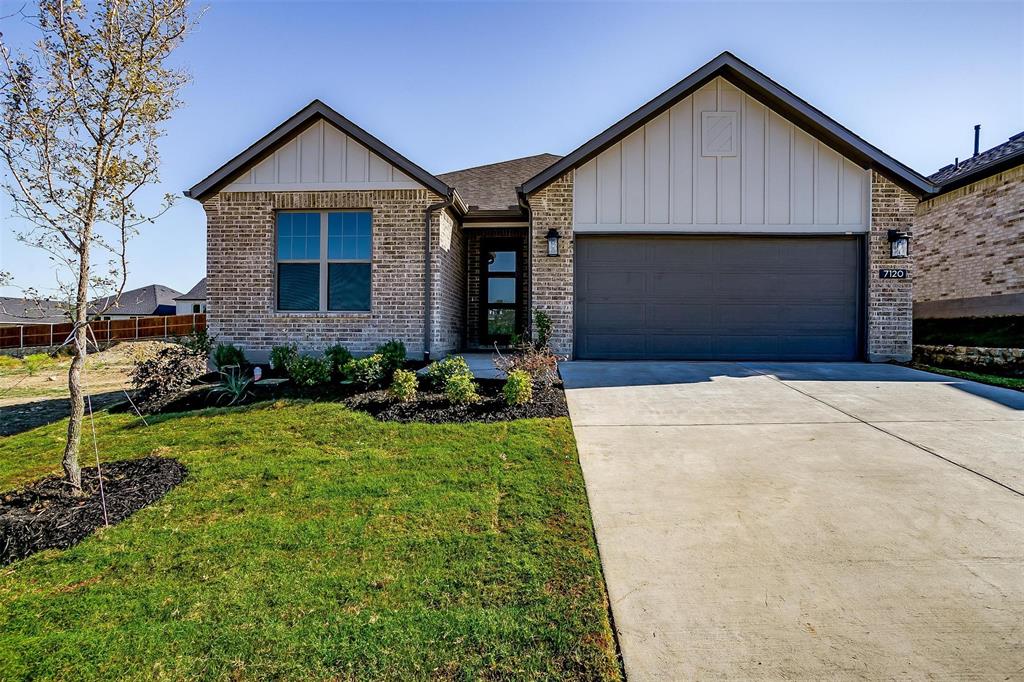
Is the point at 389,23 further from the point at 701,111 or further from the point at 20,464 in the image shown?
the point at 20,464

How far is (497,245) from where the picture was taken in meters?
11.6

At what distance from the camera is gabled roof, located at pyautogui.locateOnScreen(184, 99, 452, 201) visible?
8508 mm

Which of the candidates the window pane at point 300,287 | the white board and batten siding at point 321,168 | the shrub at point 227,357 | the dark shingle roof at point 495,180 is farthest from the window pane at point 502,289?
the shrub at point 227,357

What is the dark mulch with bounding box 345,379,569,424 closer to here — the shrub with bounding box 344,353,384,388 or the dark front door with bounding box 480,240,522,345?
the shrub with bounding box 344,353,384,388

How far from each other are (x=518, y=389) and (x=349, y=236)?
510 cm

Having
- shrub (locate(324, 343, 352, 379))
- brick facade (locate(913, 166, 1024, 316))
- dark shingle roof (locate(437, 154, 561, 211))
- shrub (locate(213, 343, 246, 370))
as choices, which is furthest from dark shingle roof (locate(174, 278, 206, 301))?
brick facade (locate(913, 166, 1024, 316))

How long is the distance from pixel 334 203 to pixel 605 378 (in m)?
5.81

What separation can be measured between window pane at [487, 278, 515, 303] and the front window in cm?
355

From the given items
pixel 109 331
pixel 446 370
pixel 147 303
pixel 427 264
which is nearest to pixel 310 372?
pixel 446 370

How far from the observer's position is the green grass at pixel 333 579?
2.03 m

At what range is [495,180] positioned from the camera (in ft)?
42.0

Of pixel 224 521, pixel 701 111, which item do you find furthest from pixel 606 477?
pixel 701 111

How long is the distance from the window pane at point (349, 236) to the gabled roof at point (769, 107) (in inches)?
120

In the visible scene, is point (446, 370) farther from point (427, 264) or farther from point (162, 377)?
point (162, 377)
